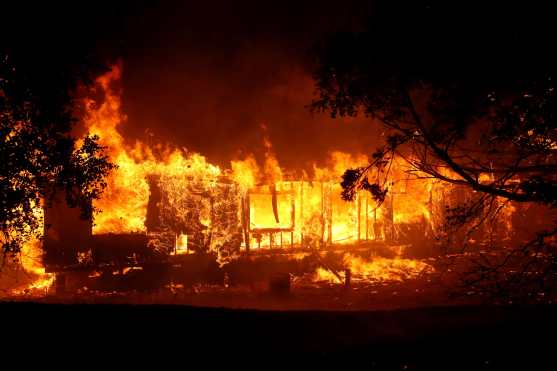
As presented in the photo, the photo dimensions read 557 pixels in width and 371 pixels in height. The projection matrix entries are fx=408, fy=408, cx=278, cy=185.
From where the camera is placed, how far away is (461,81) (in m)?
6.27

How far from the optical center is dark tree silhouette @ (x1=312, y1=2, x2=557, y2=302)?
18.5ft

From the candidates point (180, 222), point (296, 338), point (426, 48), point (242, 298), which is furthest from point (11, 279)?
point (426, 48)

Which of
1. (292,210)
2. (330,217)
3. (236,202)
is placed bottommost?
(330,217)

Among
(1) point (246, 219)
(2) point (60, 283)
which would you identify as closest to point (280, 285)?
(1) point (246, 219)

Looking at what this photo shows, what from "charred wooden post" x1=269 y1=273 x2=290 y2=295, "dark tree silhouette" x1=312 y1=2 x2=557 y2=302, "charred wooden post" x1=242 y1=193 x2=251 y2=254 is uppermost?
"dark tree silhouette" x1=312 y1=2 x2=557 y2=302

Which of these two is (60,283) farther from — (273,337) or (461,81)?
(461,81)

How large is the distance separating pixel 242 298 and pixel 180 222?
4.28 metres

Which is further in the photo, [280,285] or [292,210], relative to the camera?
[292,210]

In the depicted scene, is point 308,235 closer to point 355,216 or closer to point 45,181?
point 355,216

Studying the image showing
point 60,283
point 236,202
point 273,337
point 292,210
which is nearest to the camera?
point 273,337

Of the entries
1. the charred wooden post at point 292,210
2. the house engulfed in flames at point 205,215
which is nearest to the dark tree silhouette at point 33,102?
the house engulfed in flames at point 205,215

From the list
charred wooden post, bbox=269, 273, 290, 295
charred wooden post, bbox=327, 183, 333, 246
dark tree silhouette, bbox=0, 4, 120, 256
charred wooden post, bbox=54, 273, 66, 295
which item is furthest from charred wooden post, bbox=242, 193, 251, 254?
dark tree silhouette, bbox=0, 4, 120, 256

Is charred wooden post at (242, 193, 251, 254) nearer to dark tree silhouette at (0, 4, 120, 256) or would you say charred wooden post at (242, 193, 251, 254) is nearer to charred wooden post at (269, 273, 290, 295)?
charred wooden post at (269, 273, 290, 295)

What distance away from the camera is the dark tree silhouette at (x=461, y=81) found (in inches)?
223
